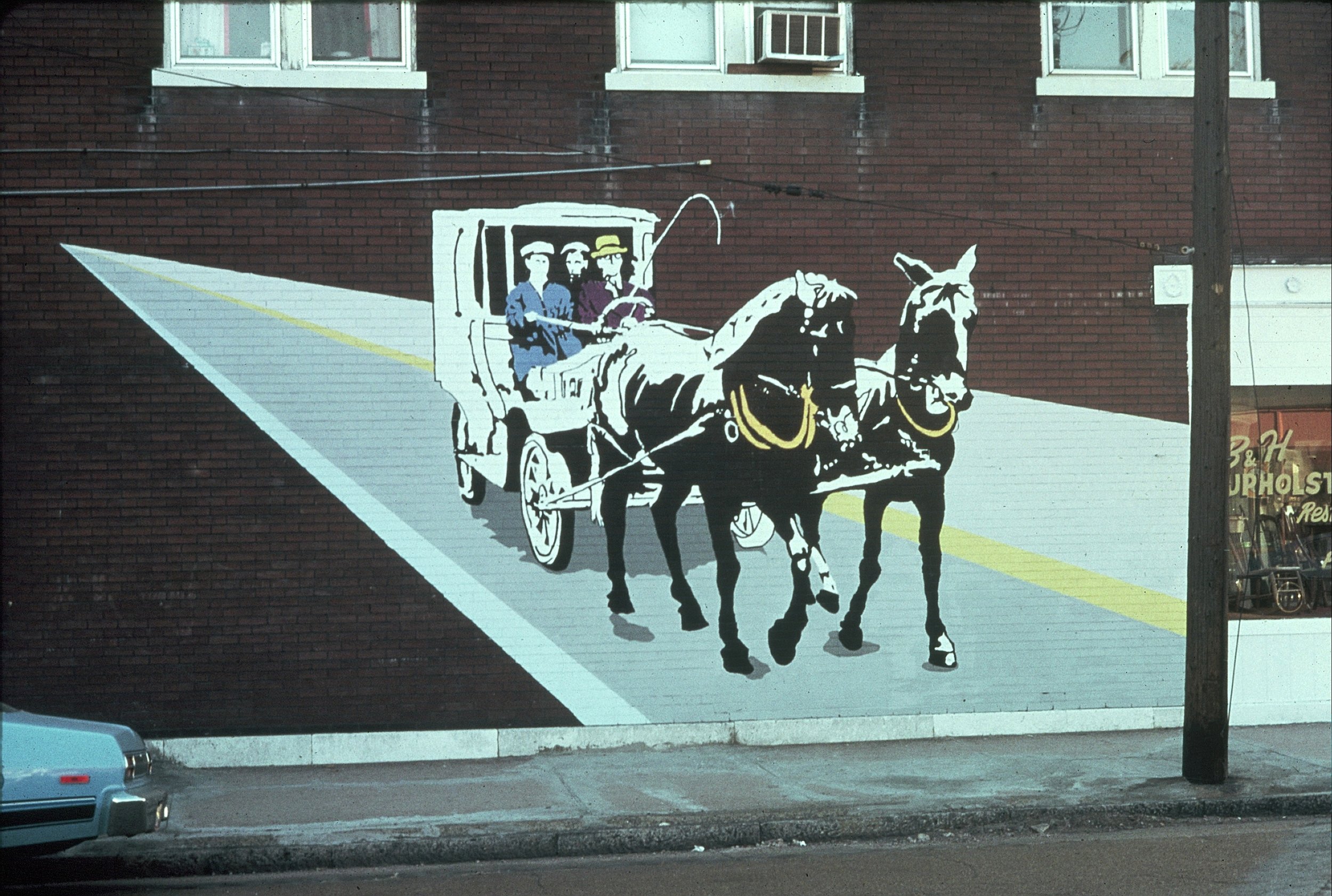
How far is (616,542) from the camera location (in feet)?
35.6

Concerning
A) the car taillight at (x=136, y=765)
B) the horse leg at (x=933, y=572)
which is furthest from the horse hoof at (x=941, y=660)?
the car taillight at (x=136, y=765)

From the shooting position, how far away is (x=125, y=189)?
1034 centimetres

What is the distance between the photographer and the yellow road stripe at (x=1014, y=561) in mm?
11148

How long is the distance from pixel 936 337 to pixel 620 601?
3.57 meters

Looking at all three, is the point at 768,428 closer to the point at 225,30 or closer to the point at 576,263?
the point at 576,263

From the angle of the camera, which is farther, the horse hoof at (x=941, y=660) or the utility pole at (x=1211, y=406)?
the horse hoof at (x=941, y=660)

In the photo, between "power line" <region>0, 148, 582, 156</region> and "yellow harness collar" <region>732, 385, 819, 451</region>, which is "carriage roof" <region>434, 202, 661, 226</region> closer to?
"power line" <region>0, 148, 582, 156</region>

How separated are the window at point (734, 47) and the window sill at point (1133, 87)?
1.75m

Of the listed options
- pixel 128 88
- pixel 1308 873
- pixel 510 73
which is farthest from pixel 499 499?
pixel 1308 873

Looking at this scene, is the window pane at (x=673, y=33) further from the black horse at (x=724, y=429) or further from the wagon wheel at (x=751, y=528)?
the wagon wheel at (x=751, y=528)

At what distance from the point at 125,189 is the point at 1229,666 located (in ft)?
33.8

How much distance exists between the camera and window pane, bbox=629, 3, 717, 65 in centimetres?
1102

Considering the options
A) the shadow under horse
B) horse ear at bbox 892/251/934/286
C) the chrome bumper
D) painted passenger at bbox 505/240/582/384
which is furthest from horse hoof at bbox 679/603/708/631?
the chrome bumper

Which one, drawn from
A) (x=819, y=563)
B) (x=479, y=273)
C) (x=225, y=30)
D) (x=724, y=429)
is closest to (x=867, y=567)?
(x=819, y=563)
